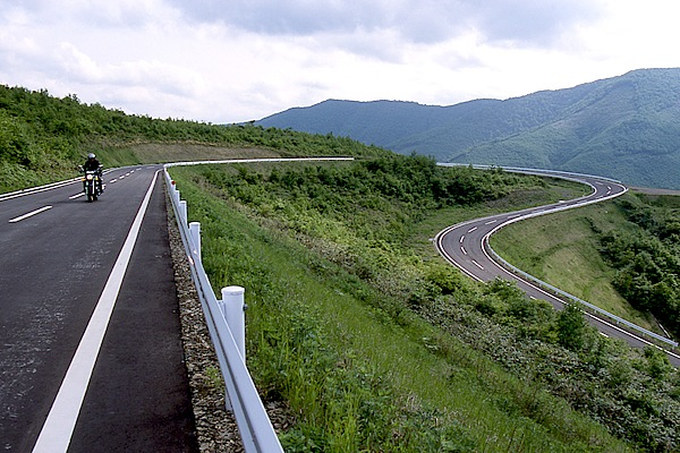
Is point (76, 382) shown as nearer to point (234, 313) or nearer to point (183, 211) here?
point (234, 313)

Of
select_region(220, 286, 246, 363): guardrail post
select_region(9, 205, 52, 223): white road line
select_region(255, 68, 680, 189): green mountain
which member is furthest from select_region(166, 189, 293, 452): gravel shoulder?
select_region(255, 68, 680, 189): green mountain

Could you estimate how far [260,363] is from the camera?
4465mm

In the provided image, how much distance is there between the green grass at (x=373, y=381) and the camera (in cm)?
372

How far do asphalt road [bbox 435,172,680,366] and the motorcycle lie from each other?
22.7 m

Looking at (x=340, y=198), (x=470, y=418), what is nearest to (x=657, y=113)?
(x=340, y=198)

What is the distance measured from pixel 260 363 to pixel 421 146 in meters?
194

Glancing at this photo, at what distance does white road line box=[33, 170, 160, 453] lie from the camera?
325cm

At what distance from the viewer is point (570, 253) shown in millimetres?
44031

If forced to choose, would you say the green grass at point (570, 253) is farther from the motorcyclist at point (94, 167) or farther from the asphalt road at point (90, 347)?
the asphalt road at point (90, 347)

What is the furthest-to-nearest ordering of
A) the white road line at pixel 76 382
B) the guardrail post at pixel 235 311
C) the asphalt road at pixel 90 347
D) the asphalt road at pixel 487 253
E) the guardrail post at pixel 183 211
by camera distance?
the asphalt road at pixel 487 253 < the guardrail post at pixel 183 211 < the guardrail post at pixel 235 311 < the asphalt road at pixel 90 347 < the white road line at pixel 76 382

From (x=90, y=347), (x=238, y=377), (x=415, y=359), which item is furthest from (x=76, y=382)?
(x=415, y=359)

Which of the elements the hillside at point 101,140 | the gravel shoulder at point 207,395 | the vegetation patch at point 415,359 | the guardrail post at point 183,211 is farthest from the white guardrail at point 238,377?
the hillside at point 101,140

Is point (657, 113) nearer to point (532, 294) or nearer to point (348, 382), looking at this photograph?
point (532, 294)

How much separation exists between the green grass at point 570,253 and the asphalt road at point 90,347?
3455 centimetres
